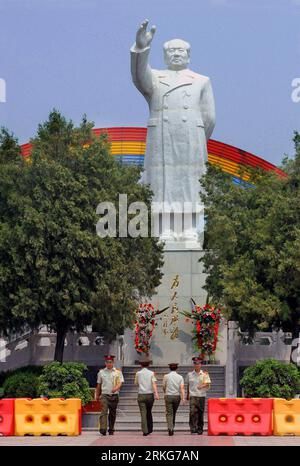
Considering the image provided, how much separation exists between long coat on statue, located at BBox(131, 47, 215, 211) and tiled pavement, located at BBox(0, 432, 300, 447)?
16.8 metres

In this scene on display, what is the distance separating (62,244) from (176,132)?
9.16m

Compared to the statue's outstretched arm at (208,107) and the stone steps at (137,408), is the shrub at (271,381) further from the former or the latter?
the statue's outstretched arm at (208,107)

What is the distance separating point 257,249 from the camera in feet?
101

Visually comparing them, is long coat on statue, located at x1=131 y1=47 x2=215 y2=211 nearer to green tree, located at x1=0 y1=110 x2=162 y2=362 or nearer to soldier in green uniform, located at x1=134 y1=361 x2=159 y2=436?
green tree, located at x1=0 y1=110 x2=162 y2=362

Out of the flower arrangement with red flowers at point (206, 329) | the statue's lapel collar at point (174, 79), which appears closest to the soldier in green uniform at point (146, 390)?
the flower arrangement with red flowers at point (206, 329)

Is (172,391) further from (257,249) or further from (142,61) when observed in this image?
(142,61)

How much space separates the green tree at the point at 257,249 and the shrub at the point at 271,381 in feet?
13.3

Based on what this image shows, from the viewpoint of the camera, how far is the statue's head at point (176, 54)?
1496 inches

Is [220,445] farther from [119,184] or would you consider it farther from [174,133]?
[174,133]

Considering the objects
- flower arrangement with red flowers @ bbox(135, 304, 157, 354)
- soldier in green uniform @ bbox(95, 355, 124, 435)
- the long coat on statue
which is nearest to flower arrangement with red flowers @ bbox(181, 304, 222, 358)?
flower arrangement with red flowers @ bbox(135, 304, 157, 354)

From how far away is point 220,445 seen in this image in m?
18.8

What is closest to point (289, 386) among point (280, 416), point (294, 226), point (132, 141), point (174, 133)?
point (280, 416)

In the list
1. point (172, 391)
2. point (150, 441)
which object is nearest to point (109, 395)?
point (172, 391)

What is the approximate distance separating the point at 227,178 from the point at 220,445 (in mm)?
15529
